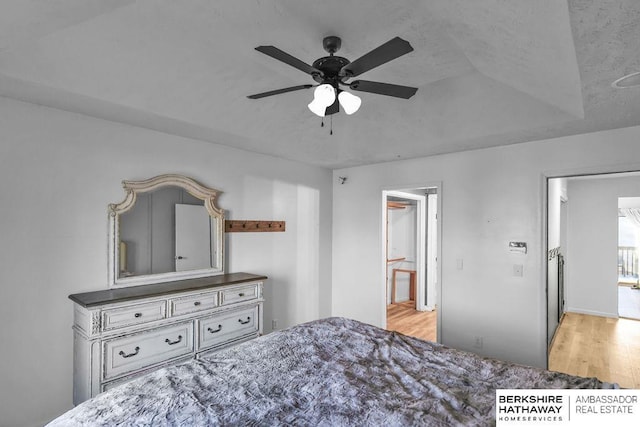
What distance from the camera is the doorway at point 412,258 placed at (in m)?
5.38

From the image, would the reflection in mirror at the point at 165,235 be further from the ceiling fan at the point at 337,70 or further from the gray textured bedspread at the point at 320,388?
the ceiling fan at the point at 337,70

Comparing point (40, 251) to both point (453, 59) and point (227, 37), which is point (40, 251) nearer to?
point (227, 37)

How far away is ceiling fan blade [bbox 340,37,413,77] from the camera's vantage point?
1426mm

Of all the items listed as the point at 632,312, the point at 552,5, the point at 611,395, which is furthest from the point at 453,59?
the point at 632,312

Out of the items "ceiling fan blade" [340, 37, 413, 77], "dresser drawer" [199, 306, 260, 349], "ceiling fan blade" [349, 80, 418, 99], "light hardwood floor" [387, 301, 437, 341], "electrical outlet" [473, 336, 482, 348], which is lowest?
"light hardwood floor" [387, 301, 437, 341]

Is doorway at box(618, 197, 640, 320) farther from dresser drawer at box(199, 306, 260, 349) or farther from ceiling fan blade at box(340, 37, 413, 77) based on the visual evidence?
ceiling fan blade at box(340, 37, 413, 77)

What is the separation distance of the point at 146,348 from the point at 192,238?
41.5 inches

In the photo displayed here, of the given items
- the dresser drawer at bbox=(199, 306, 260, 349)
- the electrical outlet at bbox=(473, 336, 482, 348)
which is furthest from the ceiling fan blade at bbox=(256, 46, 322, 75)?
the electrical outlet at bbox=(473, 336, 482, 348)

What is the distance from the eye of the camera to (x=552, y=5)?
124cm

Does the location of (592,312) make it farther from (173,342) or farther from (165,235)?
(165,235)

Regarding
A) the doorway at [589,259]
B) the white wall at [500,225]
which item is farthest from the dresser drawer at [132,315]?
the doorway at [589,259]

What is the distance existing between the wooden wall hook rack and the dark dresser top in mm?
510

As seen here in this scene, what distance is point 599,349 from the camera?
3.79m

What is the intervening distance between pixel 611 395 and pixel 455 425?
30.3 inches
